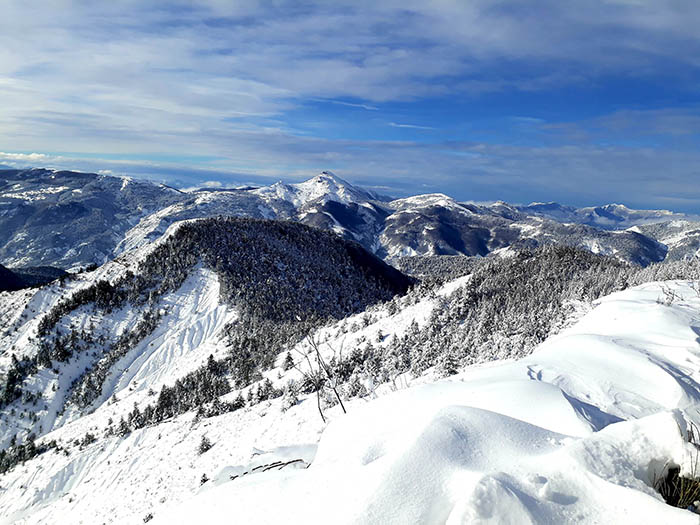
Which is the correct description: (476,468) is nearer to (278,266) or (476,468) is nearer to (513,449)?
(513,449)

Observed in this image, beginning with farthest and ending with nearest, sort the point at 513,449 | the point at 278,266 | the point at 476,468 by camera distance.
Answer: the point at 278,266
the point at 513,449
the point at 476,468

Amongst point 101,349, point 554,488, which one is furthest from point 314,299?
point 554,488

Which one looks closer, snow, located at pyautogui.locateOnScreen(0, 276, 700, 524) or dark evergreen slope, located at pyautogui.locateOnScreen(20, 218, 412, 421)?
snow, located at pyautogui.locateOnScreen(0, 276, 700, 524)

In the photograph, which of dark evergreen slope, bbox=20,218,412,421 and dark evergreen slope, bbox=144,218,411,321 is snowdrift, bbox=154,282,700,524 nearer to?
dark evergreen slope, bbox=20,218,412,421

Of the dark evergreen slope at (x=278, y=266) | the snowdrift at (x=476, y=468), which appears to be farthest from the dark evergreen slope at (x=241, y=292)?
the snowdrift at (x=476, y=468)

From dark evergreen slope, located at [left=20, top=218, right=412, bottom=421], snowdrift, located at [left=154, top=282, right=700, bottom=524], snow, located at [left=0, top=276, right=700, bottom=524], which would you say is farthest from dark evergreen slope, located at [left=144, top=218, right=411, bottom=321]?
snowdrift, located at [left=154, top=282, right=700, bottom=524]

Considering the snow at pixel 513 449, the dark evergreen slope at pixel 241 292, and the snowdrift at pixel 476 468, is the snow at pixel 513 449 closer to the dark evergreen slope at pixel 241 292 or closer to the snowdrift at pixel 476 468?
the snowdrift at pixel 476 468

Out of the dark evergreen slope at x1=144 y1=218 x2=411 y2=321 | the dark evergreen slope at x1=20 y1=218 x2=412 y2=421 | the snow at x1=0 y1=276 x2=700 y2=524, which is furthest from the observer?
the dark evergreen slope at x1=144 y1=218 x2=411 y2=321

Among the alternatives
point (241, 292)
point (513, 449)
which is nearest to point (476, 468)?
point (513, 449)
